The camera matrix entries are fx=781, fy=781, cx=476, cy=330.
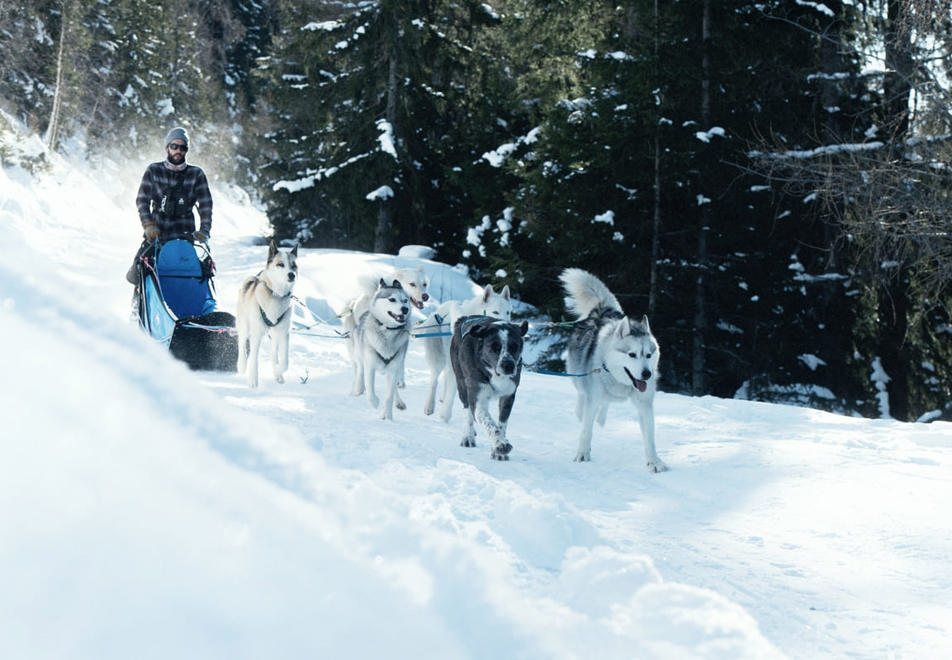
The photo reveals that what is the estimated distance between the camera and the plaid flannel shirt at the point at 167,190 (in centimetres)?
704

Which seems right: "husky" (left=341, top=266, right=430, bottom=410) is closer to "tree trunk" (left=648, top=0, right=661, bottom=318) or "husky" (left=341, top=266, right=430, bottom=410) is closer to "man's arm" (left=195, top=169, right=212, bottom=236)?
"man's arm" (left=195, top=169, right=212, bottom=236)

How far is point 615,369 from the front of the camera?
5598 millimetres

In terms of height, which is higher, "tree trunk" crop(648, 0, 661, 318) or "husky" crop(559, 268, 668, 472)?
"tree trunk" crop(648, 0, 661, 318)

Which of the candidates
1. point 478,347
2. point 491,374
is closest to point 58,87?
point 478,347

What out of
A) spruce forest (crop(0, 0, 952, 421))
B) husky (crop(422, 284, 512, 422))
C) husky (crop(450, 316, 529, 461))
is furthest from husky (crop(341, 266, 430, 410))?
spruce forest (crop(0, 0, 952, 421))

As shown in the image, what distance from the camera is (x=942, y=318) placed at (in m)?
12.7

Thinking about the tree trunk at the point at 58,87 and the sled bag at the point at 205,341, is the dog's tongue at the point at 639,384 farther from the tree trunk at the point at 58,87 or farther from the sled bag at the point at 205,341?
the tree trunk at the point at 58,87

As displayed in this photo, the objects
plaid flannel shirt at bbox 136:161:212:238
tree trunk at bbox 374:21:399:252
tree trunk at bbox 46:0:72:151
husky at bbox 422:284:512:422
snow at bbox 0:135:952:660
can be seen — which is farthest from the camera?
tree trunk at bbox 46:0:72:151

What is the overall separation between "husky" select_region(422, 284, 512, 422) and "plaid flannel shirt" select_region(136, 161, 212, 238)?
7.40 feet

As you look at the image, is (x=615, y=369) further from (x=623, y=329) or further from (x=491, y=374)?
(x=491, y=374)

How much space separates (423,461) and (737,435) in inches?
129

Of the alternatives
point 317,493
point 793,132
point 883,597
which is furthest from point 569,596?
point 793,132

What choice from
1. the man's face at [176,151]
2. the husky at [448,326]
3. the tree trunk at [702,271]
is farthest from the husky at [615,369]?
the tree trunk at [702,271]

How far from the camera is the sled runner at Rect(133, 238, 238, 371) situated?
22.0ft
